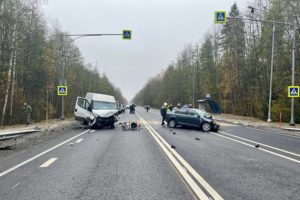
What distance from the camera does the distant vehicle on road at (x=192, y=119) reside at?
1927 cm

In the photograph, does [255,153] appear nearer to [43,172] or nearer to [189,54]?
[43,172]

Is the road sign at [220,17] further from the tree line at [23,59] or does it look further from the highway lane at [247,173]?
the tree line at [23,59]

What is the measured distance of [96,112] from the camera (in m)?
20.0

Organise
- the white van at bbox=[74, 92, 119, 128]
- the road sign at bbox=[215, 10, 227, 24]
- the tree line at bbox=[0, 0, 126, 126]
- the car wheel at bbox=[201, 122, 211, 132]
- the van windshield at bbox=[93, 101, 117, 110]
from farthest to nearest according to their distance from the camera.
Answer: the tree line at bbox=[0, 0, 126, 126]
the van windshield at bbox=[93, 101, 117, 110]
the white van at bbox=[74, 92, 119, 128]
the car wheel at bbox=[201, 122, 211, 132]
the road sign at bbox=[215, 10, 227, 24]

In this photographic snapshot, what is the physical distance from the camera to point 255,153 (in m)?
9.92

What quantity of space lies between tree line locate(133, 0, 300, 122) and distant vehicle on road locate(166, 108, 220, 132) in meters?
10.6

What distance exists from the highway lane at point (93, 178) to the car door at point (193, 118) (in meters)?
11.0

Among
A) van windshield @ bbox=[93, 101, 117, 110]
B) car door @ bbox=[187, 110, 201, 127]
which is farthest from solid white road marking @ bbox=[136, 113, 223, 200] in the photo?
van windshield @ bbox=[93, 101, 117, 110]

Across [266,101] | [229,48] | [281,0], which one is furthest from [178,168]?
[229,48]

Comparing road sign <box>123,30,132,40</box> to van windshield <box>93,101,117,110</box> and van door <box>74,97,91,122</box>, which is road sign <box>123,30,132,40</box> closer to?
van windshield <box>93,101,117,110</box>

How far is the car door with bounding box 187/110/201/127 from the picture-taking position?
19797mm

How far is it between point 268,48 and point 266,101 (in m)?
7.58

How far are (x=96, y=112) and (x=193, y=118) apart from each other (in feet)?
22.0

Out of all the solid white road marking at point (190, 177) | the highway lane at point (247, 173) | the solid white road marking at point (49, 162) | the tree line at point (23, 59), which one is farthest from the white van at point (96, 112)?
the solid white road marking at point (49, 162)
